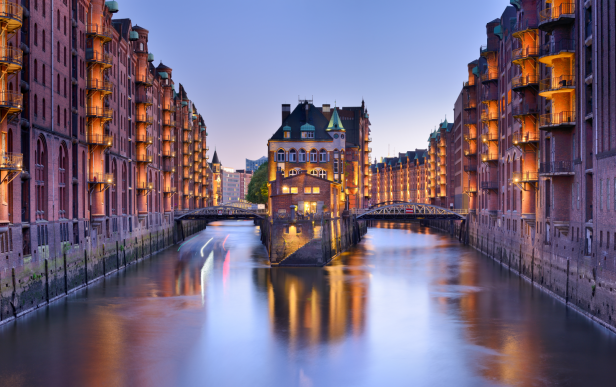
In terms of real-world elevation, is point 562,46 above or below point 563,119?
above

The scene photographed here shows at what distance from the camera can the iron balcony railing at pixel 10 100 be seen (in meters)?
31.5

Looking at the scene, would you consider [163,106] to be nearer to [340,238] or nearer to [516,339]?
[340,238]

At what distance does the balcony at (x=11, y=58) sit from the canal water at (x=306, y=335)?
1337 centimetres

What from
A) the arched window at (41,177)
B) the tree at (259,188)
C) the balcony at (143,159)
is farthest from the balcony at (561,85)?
the tree at (259,188)

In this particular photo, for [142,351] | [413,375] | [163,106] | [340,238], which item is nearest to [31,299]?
A: [142,351]

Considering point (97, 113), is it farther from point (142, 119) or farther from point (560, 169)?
point (560, 169)

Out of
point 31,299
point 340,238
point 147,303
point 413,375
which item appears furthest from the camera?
point 340,238

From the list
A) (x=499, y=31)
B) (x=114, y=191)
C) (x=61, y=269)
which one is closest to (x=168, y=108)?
(x=114, y=191)

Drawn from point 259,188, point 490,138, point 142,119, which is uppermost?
point 142,119

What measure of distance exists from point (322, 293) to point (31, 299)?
1986 centimetres

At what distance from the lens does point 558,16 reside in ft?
123

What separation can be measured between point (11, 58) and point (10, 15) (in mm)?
2431

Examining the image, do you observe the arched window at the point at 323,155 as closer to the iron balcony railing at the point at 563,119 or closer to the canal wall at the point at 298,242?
the canal wall at the point at 298,242

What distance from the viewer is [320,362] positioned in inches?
1111
